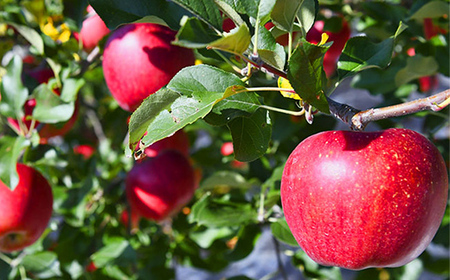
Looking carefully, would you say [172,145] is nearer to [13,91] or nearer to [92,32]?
[92,32]

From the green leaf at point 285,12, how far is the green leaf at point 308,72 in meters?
0.07

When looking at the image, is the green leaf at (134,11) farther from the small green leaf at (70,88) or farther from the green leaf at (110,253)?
the green leaf at (110,253)

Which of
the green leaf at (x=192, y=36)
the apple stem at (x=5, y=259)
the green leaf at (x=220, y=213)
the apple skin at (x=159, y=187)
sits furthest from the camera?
the apple skin at (x=159, y=187)

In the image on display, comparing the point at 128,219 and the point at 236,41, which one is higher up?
the point at 236,41

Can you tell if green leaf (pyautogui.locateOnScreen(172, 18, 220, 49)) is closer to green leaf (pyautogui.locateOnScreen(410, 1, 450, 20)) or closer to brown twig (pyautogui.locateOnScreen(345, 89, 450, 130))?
brown twig (pyautogui.locateOnScreen(345, 89, 450, 130))

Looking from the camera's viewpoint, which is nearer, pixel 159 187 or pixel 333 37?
pixel 333 37

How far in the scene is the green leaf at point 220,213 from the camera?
984 millimetres

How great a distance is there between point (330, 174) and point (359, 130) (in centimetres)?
7

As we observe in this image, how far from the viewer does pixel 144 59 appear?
87cm

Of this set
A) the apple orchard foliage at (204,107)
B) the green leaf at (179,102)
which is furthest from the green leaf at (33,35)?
the green leaf at (179,102)

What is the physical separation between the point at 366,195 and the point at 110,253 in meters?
0.80

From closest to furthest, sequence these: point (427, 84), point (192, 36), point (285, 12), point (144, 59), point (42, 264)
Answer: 1. point (192, 36)
2. point (285, 12)
3. point (144, 59)
4. point (42, 264)
5. point (427, 84)

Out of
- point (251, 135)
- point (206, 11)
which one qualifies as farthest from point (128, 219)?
point (206, 11)

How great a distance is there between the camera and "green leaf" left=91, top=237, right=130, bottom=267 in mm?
1202
